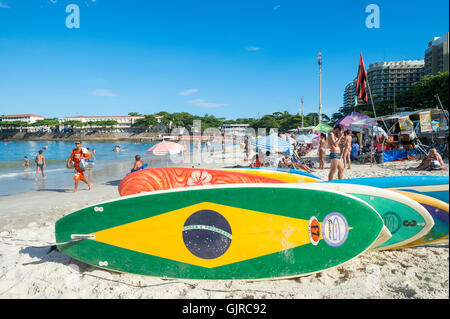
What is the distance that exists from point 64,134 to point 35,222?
112708mm

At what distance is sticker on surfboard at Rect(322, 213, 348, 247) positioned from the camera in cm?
221

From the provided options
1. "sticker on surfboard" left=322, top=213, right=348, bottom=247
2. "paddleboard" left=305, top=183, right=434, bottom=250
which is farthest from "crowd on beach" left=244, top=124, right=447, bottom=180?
"sticker on surfboard" left=322, top=213, right=348, bottom=247

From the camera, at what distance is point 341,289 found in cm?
209

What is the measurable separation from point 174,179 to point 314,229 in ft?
7.83

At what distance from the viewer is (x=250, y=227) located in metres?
2.26

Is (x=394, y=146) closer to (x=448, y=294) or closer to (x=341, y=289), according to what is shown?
(x=341, y=289)

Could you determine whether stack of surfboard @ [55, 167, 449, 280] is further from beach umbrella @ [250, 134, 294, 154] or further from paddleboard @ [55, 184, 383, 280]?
beach umbrella @ [250, 134, 294, 154]

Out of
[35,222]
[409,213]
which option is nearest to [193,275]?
[409,213]

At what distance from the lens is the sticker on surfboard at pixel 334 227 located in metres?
2.21

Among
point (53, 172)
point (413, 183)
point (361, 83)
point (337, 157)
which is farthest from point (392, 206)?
point (53, 172)

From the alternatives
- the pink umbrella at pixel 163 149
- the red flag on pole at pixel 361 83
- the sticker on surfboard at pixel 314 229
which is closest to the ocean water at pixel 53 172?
the pink umbrella at pixel 163 149

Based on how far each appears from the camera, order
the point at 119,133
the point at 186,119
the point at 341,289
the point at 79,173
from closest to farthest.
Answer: the point at 341,289 → the point at 79,173 → the point at 119,133 → the point at 186,119

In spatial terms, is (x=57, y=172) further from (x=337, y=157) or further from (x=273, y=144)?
(x=337, y=157)

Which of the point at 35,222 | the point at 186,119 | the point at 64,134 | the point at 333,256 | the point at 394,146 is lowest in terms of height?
the point at 35,222
